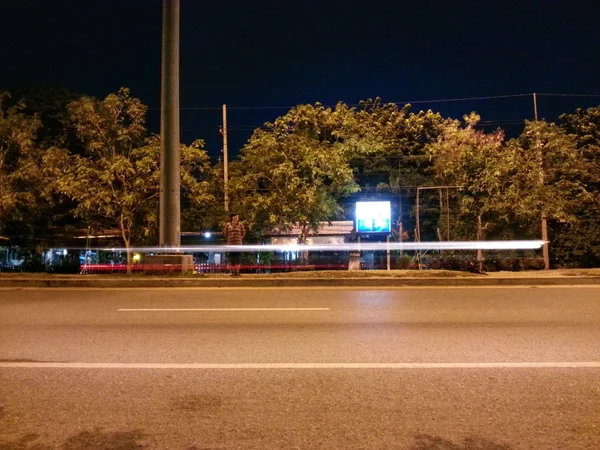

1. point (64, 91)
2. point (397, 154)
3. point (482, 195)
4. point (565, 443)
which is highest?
point (64, 91)

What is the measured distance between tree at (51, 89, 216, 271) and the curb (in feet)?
14.7

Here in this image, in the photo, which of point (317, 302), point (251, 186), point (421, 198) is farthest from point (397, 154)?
point (317, 302)

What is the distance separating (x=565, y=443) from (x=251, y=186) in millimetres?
18524

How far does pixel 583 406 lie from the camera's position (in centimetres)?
479

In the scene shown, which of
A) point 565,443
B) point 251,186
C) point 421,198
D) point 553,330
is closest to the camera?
point 565,443

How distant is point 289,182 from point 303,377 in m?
15.6

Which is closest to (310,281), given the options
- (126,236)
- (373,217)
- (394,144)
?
(373,217)

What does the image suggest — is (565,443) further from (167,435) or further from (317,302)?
(317,302)

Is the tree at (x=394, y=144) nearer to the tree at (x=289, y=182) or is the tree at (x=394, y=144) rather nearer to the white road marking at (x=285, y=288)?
the tree at (x=289, y=182)

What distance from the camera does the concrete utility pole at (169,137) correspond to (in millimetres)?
15391

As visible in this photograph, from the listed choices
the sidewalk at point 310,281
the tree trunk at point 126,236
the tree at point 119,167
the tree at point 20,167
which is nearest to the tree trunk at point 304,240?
the tree at point 119,167

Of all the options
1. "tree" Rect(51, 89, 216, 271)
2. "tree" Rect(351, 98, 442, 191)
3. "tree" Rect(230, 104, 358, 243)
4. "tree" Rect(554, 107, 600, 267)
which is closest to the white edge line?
"tree" Rect(51, 89, 216, 271)

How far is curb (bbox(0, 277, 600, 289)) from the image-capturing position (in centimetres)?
1436

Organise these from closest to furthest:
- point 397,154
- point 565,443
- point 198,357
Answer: point 565,443, point 198,357, point 397,154
